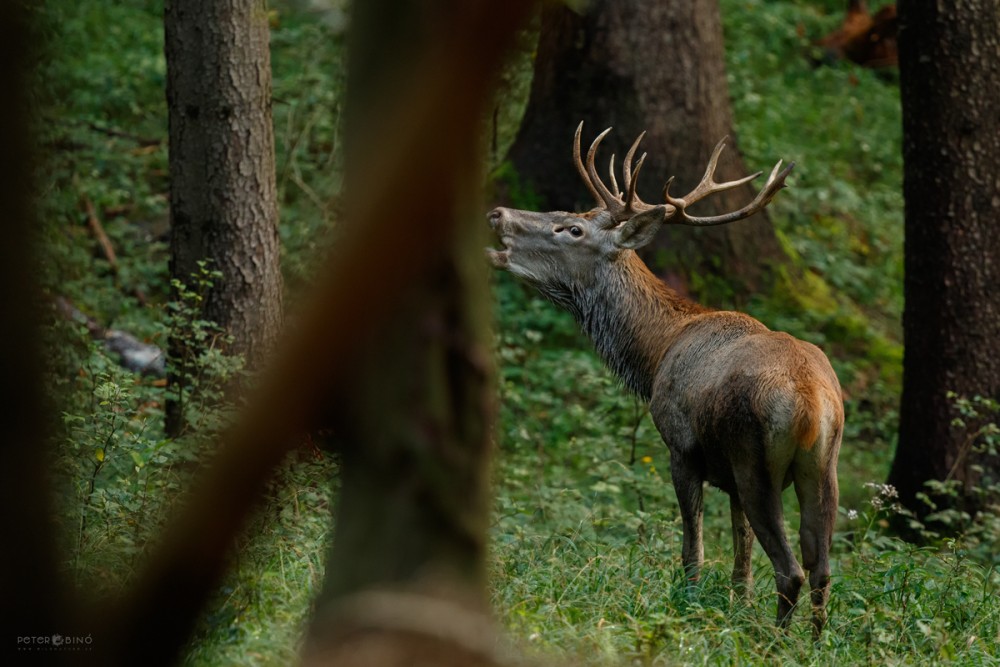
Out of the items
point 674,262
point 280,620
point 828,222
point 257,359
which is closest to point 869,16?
point 828,222

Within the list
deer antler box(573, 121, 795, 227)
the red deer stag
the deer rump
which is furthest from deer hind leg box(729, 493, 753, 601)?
deer antler box(573, 121, 795, 227)

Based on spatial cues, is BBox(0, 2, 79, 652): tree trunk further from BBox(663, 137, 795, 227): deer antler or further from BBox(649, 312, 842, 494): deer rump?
BBox(663, 137, 795, 227): deer antler

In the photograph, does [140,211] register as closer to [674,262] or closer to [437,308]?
[674,262]

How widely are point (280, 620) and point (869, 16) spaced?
663 inches

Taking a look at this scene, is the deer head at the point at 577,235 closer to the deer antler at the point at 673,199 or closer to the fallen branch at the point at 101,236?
the deer antler at the point at 673,199

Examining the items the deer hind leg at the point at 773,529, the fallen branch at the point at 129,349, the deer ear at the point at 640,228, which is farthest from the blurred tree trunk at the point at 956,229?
the fallen branch at the point at 129,349

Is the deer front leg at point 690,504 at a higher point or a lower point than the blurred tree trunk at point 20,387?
lower

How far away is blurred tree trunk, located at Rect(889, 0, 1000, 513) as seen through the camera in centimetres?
812

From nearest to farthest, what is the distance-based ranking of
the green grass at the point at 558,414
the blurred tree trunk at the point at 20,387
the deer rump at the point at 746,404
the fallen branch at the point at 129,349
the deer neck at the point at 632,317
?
the blurred tree trunk at the point at 20,387
the green grass at the point at 558,414
the deer rump at the point at 746,404
the deer neck at the point at 632,317
the fallen branch at the point at 129,349

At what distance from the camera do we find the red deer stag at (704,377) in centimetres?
536

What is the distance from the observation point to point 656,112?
10984mm

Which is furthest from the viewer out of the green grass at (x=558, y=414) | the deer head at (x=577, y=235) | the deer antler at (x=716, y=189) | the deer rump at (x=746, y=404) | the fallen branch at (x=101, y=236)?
the fallen branch at (x=101, y=236)

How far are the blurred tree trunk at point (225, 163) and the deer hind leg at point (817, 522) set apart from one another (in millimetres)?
3244

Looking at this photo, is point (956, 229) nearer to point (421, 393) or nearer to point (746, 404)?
point (746, 404)
